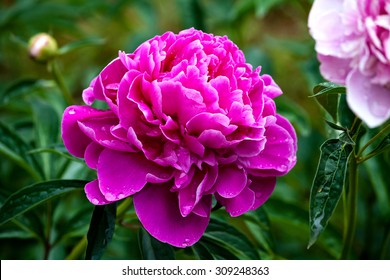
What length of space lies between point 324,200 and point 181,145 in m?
0.17

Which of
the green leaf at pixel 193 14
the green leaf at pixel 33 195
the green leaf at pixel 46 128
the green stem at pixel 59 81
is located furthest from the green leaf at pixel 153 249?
the green leaf at pixel 193 14

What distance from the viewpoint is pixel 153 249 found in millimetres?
868

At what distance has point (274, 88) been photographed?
0.83 m

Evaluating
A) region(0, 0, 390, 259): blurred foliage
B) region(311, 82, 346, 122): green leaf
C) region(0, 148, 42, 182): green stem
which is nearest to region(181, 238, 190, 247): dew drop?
region(0, 0, 390, 259): blurred foliage

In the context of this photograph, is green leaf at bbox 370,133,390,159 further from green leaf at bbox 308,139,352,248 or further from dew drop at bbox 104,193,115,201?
dew drop at bbox 104,193,115,201

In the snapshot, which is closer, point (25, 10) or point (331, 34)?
point (331, 34)

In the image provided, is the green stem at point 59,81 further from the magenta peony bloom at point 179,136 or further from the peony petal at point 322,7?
the peony petal at point 322,7

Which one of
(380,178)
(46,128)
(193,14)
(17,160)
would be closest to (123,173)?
(17,160)

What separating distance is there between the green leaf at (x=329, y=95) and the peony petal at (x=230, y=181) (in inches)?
5.0

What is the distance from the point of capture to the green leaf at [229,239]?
0.93m

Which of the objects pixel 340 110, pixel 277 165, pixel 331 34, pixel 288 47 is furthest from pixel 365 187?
pixel 331 34

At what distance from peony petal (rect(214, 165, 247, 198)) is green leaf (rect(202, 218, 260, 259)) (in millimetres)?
188

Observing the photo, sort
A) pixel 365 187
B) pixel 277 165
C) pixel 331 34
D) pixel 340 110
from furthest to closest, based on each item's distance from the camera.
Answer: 1. pixel 365 187
2. pixel 340 110
3. pixel 277 165
4. pixel 331 34

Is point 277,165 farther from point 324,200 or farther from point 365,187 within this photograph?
point 365,187
